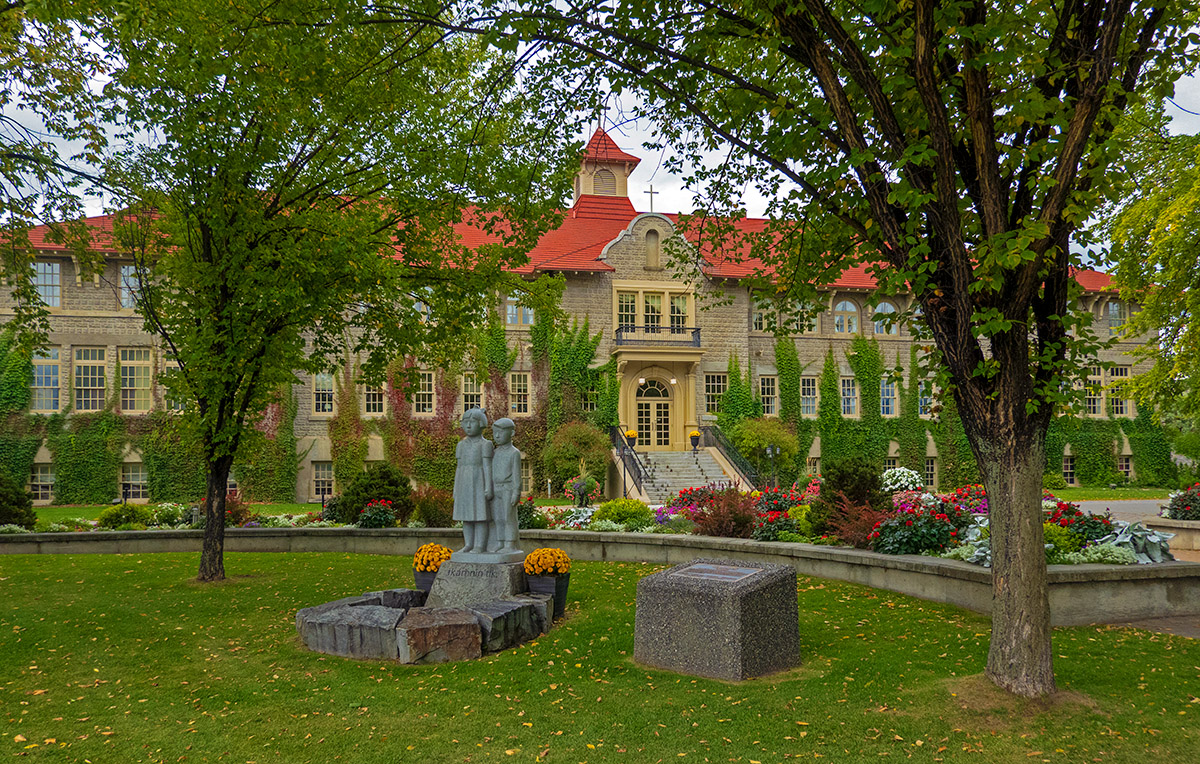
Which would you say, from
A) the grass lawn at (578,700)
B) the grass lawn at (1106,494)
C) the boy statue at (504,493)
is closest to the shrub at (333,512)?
the grass lawn at (578,700)

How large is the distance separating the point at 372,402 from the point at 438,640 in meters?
21.3

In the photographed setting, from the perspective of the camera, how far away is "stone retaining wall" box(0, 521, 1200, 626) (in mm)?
8445

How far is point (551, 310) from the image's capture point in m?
14.1

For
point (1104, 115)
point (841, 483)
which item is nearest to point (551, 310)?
point (841, 483)

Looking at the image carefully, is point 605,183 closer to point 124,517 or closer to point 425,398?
point 425,398

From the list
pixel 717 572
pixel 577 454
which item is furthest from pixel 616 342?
pixel 717 572

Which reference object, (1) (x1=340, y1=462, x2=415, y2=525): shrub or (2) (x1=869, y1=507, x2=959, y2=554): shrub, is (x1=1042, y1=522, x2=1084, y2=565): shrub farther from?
(1) (x1=340, y1=462, x2=415, y2=525): shrub

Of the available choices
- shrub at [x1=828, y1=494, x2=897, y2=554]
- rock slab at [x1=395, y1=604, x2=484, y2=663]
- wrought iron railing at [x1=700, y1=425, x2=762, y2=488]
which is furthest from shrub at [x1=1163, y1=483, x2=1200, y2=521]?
rock slab at [x1=395, y1=604, x2=484, y2=663]

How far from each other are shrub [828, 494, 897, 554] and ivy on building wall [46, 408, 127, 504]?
23.3 m

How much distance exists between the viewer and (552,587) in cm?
890

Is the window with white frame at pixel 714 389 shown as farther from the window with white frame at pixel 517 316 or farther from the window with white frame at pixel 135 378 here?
the window with white frame at pixel 135 378

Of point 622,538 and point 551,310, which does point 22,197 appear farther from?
point 622,538

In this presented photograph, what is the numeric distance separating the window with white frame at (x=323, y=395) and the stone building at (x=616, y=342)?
1.3 inches

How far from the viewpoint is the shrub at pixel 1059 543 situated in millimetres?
9070
